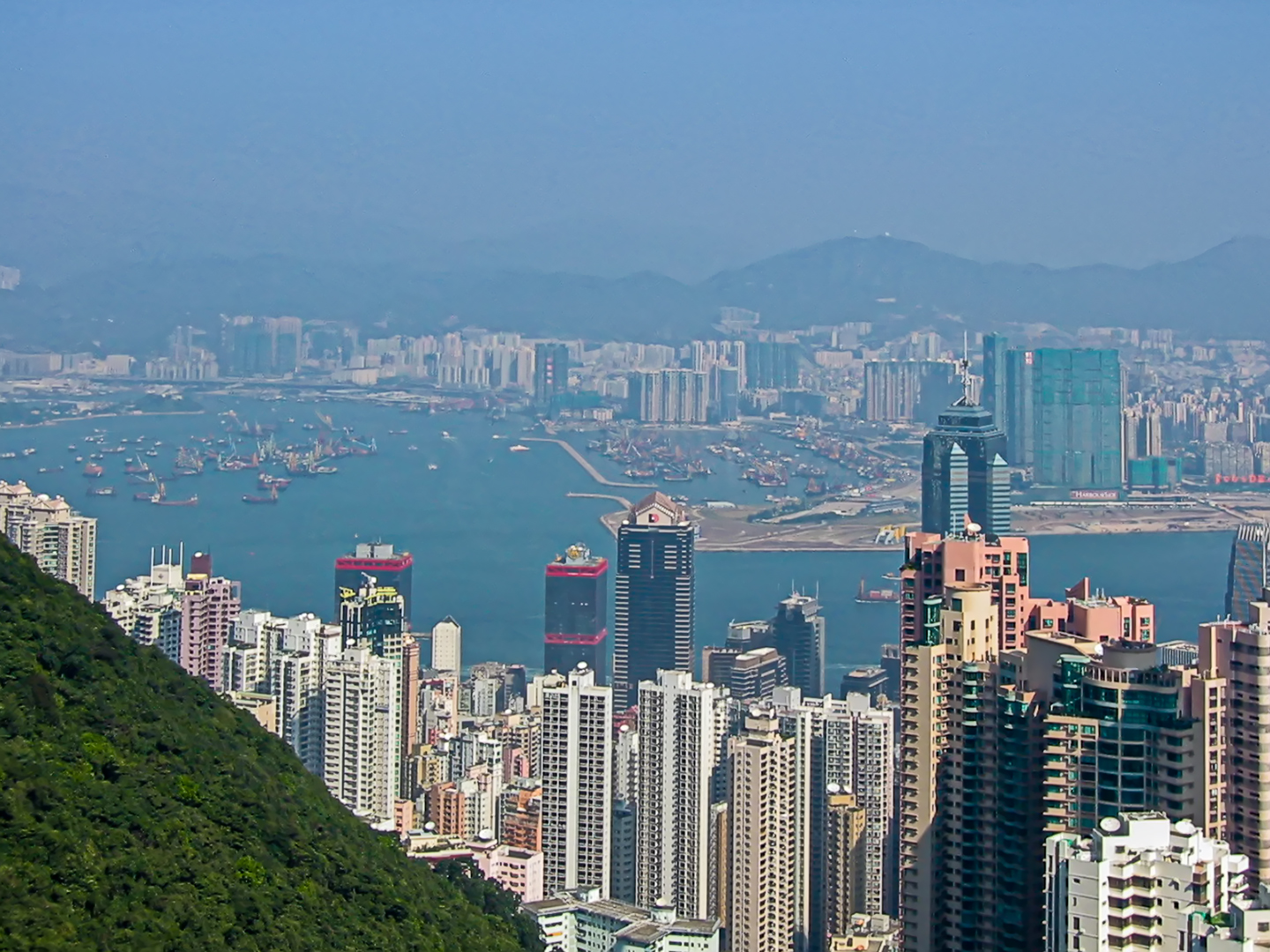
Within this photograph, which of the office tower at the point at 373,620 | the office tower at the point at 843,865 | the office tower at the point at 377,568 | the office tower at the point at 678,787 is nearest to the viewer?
the office tower at the point at 843,865

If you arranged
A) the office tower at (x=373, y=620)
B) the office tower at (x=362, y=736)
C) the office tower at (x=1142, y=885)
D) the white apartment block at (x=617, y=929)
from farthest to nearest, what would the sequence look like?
the office tower at (x=373, y=620), the office tower at (x=362, y=736), the white apartment block at (x=617, y=929), the office tower at (x=1142, y=885)

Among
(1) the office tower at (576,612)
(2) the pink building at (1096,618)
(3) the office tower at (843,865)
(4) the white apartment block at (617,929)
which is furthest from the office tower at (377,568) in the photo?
(2) the pink building at (1096,618)

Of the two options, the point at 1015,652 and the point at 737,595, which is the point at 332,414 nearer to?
the point at 737,595

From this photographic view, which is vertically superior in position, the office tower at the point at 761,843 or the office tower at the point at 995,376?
the office tower at the point at 995,376

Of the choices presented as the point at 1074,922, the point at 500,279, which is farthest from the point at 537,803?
the point at 500,279

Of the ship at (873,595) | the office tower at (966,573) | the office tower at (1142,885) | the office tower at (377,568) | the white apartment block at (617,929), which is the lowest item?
the white apartment block at (617,929)

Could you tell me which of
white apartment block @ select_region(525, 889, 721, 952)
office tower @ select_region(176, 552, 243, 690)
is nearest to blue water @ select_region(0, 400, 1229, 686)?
office tower @ select_region(176, 552, 243, 690)

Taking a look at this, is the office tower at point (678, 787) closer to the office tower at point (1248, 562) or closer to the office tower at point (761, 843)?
the office tower at point (761, 843)

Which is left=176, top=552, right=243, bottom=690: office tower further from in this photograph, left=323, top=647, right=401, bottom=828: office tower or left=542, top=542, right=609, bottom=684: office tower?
left=542, top=542, right=609, bottom=684: office tower
